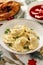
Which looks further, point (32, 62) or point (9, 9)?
point (9, 9)

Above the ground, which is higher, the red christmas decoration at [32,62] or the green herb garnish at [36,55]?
the green herb garnish at [36,55]

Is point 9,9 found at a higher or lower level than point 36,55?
higher

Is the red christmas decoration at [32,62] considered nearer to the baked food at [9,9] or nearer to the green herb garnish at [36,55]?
the green herb garnish at [36,55]

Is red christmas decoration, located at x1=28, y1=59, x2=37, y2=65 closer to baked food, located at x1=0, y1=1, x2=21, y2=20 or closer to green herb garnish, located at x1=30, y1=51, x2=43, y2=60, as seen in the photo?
green herb garnish, located at x1=30, y1=51, x2=43, y2=60

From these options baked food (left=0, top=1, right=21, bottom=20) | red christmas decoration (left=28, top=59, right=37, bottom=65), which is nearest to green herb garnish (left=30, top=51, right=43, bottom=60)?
red christmas decoration (left=28, top=59, right=37, bottom=65)

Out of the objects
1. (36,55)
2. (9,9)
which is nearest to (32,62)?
(36,55)

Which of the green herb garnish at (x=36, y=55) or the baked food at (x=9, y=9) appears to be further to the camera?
the baked food at (x=9, y=9)

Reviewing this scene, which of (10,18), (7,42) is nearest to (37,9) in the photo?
(10,18)

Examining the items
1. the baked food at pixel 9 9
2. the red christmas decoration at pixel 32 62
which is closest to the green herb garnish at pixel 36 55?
the red christmas decoration at pixel 32 62

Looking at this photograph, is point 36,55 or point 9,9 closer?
point 36,55

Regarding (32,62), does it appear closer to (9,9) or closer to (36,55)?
(36,55)

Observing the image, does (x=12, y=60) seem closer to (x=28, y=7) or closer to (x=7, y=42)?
(x=7, y=42)
